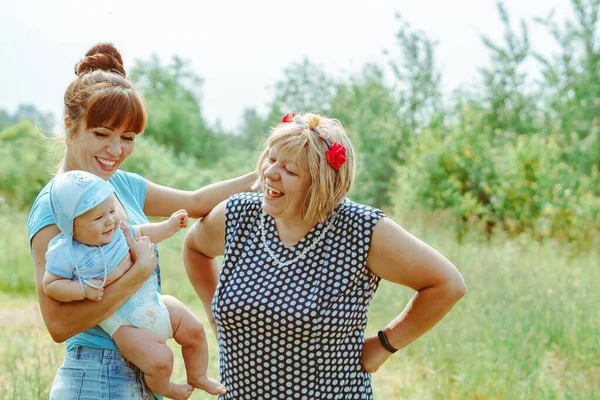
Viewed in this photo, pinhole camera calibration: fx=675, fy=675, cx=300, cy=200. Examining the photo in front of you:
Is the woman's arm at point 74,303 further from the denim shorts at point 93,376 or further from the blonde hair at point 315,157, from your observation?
the blonde hair at point 315,157

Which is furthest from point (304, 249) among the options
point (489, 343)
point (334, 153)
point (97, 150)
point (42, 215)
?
point (489, 343)

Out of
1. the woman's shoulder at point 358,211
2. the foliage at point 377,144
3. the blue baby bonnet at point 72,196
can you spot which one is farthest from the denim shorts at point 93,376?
the foliage at point 377,144

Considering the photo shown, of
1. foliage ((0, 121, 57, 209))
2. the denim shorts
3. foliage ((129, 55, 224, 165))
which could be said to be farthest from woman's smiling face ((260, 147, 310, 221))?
foliage ((129, 55, 224, 165))

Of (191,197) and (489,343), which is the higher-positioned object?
(191,197)

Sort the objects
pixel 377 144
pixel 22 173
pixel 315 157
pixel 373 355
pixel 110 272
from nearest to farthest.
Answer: pixel 110 272 → pixel 315 157 → pixel 373 355 → pixel 377 144 → pixel 22 173

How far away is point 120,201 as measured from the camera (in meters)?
2.39

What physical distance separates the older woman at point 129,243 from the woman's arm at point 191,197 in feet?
0.84

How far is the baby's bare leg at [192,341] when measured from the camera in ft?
7.97

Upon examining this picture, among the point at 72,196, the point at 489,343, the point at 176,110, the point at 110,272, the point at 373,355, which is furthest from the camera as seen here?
the point at 176,110

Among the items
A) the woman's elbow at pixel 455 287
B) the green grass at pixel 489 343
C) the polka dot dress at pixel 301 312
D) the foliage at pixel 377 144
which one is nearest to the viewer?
the polka dot dress at pixel 301 312

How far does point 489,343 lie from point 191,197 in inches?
112

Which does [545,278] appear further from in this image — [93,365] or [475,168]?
[475,168]

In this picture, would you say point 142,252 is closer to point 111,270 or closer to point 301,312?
point 111,270

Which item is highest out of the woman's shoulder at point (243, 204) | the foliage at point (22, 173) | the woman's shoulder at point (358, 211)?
the woman's shoulder at point (358, 211)
